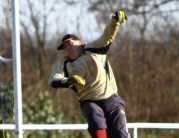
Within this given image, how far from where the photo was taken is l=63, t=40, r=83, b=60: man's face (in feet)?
20.9

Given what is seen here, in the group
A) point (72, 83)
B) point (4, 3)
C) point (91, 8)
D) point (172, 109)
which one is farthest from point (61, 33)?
point (72, 83)

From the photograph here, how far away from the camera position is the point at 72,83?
19.4 ft

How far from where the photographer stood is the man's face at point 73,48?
638cm

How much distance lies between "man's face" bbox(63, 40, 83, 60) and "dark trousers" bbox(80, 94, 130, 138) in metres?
0.44

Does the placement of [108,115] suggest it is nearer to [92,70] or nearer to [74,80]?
[92,70]

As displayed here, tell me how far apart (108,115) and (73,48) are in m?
0.69

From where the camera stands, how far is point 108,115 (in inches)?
253

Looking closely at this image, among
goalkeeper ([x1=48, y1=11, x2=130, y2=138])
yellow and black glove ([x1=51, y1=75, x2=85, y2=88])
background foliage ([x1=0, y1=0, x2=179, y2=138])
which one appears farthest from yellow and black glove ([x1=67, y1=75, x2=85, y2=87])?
background foliage ([x1=0, y1=0, x2=179, y2=138])

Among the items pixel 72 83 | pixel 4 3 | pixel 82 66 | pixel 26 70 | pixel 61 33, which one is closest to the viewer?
pixel 72 83

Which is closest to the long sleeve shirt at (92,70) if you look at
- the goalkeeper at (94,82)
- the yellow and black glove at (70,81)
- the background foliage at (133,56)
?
the goalkeeper at (94,82)

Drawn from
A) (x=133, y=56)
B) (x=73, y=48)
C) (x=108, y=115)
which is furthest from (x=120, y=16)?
(x=133, y=56)

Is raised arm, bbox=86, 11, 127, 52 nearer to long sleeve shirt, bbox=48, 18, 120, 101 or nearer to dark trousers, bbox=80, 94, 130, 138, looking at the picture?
long sleeve shirt, bbox=48, 18, 120, 101

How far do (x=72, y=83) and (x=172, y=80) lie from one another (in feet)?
33.6

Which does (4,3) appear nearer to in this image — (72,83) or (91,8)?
(72,83)
